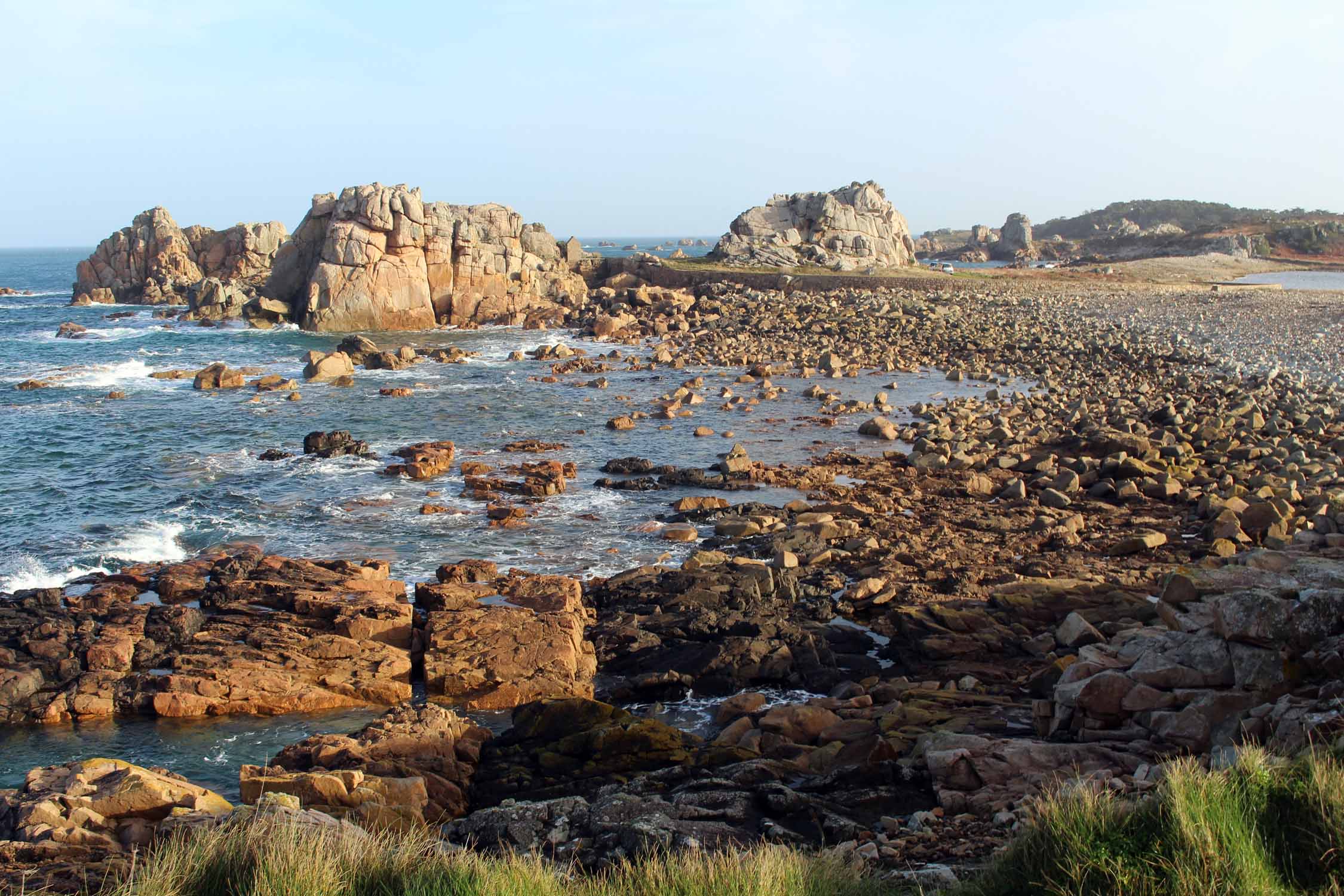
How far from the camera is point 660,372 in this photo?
4188 centimetres

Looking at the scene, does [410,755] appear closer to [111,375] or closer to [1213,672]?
[1213,672]

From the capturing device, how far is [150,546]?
758 inches

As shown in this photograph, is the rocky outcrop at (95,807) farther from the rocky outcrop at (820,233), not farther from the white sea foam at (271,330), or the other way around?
the rocky outcrop at (820,233)

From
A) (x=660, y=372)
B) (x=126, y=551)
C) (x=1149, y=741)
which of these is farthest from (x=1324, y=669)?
(x=660, y=372)

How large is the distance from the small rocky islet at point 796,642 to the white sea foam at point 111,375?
17004 mm

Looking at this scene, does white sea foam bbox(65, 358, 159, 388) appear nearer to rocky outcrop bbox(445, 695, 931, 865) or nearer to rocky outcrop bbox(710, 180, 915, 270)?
rocky outcrop bbox(445, 695, 931, 865)

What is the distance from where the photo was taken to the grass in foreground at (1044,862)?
5602mm

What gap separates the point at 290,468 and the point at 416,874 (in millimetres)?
21226

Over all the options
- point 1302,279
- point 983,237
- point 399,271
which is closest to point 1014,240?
point 983,237

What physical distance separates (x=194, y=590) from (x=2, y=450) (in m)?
15.6

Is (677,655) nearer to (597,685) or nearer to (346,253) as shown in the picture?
(597,685)

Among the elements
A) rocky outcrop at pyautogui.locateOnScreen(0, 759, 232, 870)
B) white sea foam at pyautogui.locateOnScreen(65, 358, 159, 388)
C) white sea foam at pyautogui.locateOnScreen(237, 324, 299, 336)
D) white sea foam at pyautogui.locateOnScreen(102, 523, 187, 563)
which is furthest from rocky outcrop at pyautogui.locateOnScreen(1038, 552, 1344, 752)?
white sea foam at pyautogui.locateOnScreen(237, 324, 299, 336)

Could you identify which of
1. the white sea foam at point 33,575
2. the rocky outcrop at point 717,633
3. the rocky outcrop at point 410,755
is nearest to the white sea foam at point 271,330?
the white sea foam at point 33,575

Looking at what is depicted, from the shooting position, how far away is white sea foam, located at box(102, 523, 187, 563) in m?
18.6
